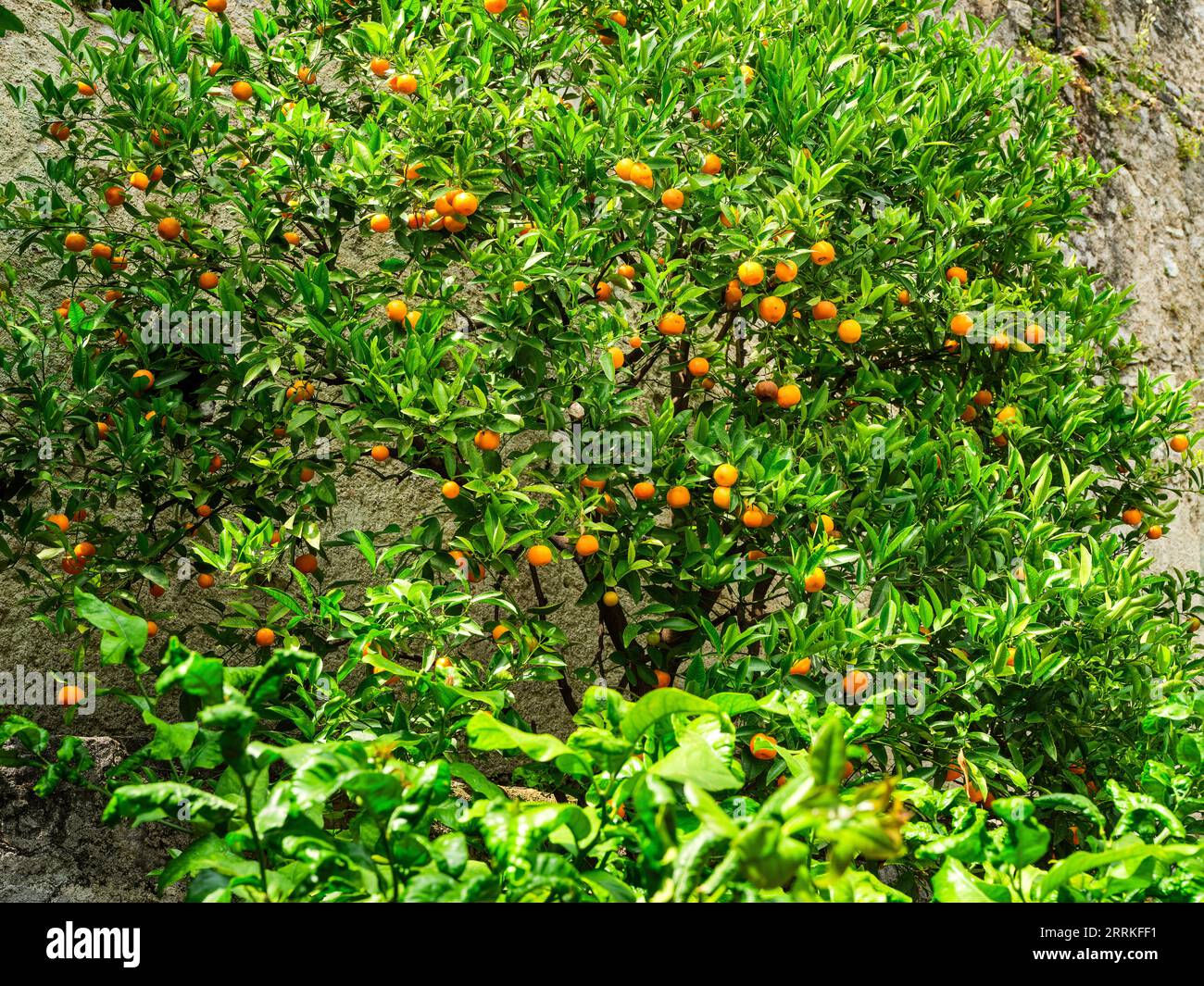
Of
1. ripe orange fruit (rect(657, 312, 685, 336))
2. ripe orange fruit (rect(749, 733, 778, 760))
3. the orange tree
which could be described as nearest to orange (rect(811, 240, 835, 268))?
the orange tree

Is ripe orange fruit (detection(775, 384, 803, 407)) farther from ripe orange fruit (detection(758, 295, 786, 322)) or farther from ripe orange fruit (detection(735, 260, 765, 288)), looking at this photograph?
ripe orange fruit (detection(735, 260, 765, 288))

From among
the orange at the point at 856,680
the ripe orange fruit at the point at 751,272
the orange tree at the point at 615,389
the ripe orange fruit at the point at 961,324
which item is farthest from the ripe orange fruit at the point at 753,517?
the ripe orange fruit at the point at 961,324

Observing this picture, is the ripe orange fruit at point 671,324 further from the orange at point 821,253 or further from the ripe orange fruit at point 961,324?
the ripe orange fruit at point 961,324

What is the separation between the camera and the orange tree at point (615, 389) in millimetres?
1994

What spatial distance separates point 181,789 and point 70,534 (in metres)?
1.93

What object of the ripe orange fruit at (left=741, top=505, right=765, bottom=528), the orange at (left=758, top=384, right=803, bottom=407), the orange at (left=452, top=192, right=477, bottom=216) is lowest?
the ripe orange fruit at (left=741, top=505, right=765, bottom=528)

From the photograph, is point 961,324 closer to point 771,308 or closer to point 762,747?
point 771,308

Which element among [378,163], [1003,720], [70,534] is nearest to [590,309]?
[378,163]

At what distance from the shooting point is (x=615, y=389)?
89.3 inches

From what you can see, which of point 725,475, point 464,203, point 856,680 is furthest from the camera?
point 464,203

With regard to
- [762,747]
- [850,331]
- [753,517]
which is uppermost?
[850,331]

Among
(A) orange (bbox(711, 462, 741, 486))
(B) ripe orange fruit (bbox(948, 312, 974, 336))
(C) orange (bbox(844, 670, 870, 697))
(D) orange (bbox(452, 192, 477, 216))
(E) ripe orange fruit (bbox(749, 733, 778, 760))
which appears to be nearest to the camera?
(E) ripe orange fruit (bbox(749, 733, 778, 760))

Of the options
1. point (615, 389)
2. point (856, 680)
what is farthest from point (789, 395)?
point (856, 680)

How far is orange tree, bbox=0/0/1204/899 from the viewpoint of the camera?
1994 millimetres
